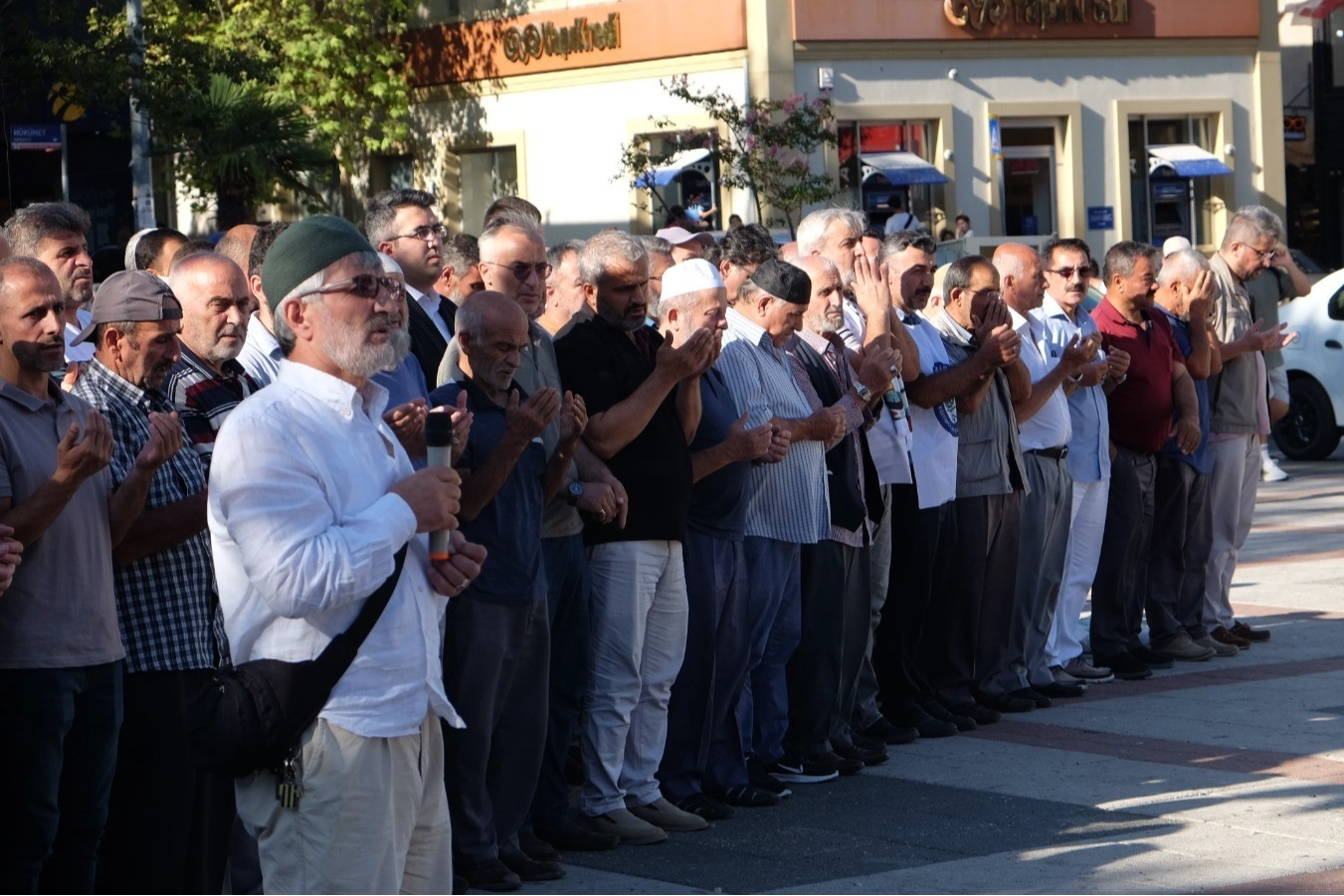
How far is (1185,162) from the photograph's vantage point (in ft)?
109

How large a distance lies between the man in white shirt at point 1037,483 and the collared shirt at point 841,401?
5.41 ft

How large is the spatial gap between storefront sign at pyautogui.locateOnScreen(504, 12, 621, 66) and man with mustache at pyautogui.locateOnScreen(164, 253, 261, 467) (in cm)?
2551

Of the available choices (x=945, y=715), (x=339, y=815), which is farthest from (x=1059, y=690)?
(x=339, y=815)

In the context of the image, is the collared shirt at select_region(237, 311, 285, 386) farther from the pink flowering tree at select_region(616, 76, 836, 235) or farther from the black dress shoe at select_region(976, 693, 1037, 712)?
the pink flowering tree at select_region(616, 76, 836, 235)

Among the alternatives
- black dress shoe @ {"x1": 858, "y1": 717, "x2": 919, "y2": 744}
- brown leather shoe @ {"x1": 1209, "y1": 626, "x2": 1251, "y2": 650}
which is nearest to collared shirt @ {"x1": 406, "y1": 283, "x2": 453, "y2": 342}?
black dress shoe @ {"x1": 858, "y1": 717, "x2": 919, "y2": 744}

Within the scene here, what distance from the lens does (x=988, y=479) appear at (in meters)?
10.1

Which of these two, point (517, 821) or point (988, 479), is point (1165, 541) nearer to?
point (988, 479)

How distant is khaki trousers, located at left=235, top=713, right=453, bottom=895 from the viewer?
4.41 meters

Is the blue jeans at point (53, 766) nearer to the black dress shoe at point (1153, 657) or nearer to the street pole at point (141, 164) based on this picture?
the black dress shoe at point (1153, 657)

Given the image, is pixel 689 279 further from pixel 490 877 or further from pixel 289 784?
pixel 289 784

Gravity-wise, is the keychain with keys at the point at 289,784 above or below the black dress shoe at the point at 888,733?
above

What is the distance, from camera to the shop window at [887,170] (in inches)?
1188

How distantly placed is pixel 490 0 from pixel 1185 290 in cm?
2371

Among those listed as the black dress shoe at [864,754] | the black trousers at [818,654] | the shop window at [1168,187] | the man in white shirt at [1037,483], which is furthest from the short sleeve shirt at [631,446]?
the shop window at [1168,187]
